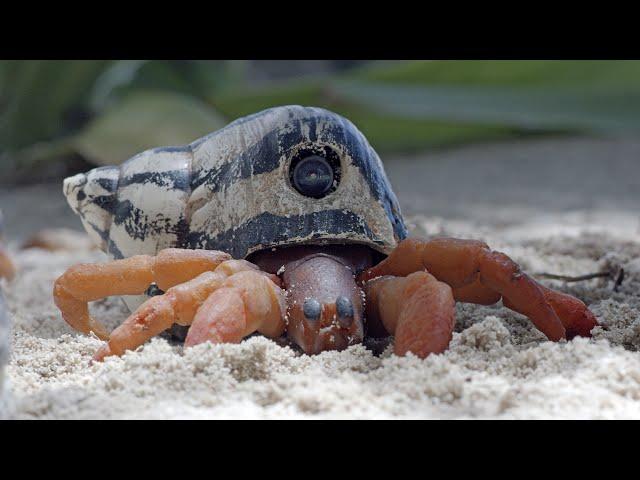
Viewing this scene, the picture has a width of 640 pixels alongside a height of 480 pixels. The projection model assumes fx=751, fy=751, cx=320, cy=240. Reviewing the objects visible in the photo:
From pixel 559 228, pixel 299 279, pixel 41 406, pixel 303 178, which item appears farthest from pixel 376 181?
pixel 559 228

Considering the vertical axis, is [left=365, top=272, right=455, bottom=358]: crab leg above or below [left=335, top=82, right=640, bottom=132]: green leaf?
below

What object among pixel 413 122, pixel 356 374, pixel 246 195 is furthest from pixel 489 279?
pixel 413 122

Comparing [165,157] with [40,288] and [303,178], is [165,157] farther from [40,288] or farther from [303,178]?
[40,288]

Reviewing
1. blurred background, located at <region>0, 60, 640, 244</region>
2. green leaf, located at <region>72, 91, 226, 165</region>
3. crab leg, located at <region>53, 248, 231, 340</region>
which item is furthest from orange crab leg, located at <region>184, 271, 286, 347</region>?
green leaf, located at <region>72, 91, 226, 165</region>

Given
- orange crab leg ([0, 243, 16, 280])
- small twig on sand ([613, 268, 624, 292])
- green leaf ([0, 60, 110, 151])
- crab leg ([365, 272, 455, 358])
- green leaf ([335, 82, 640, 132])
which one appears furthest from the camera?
green leaf ([335, 82, 640, 132])

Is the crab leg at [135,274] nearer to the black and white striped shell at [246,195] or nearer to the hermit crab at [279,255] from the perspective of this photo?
the hermit crab at [279,255]

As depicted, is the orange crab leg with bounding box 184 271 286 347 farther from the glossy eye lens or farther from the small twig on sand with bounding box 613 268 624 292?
the small twig on sand with bounding box 613 268 624 292
